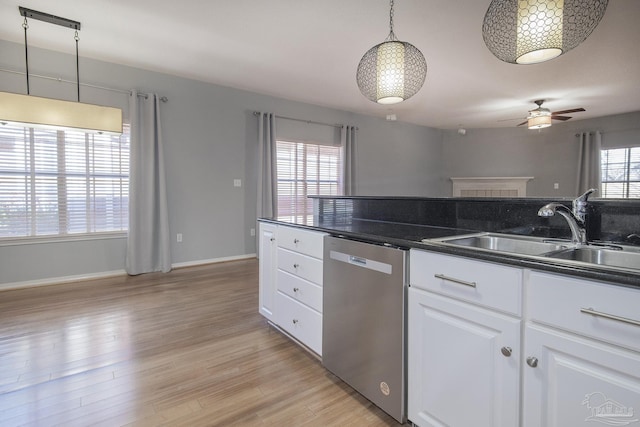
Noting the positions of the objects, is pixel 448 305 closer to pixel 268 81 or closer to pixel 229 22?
pixel 229 22

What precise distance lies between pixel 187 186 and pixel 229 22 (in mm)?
2342

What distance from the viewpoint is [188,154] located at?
455 centimetres

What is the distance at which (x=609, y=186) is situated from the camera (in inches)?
255

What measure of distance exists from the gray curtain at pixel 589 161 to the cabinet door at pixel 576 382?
7141 mm

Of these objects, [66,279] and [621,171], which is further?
[621,171]

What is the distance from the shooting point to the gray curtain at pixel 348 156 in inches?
245

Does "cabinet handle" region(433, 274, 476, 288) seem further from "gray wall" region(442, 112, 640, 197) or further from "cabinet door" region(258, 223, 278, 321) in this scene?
"gray wall" region(442, 112, 640, 197)

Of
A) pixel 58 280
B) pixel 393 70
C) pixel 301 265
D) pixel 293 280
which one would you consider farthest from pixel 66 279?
pixel 393 70

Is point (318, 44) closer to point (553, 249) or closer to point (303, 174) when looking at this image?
point (303, 174)

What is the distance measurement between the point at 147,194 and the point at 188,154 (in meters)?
0.80

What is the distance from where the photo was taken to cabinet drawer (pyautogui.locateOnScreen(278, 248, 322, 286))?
199 centimetres

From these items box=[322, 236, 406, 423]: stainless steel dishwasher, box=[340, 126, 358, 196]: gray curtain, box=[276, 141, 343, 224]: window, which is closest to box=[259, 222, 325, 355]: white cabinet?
box=[322, 236, 406, 423]: stainless steel dishwasher

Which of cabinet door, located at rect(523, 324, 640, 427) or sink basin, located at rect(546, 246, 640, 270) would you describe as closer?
cabinet door, located at rect(523, 324, 640, 427)

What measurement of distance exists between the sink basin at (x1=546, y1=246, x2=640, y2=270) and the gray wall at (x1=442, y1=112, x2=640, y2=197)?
6691 mm
